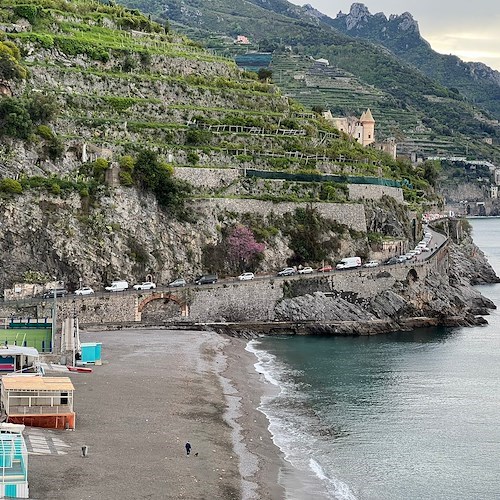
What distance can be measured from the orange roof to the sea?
9.73 metres

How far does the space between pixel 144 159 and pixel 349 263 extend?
18.7 meters

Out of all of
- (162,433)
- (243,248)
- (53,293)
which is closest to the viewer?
(162,433)

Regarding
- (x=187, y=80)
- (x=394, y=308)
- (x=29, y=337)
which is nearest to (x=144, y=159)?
(x=187, y=80)

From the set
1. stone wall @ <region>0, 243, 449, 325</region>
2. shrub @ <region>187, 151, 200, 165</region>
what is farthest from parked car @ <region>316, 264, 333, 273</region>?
shrub @ <region>187, 151, 200, 165</region>

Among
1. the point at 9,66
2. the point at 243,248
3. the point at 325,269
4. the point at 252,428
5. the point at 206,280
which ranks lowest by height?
the point at 252,428

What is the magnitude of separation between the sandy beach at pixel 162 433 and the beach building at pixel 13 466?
2.16ft

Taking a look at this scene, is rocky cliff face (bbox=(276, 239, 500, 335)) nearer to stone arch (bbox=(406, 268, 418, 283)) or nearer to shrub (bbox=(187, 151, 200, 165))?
stone arch (bbox=(406, 268, 418, 283))

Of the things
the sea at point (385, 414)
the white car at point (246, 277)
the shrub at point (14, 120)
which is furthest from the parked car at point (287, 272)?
the shrub at point (14, 120)

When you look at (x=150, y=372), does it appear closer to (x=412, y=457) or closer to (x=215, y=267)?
(x=412, y=457)

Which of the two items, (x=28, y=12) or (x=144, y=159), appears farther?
(x=28, y=12)

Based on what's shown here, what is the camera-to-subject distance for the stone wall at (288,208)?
90125mm

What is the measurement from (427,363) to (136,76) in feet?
132

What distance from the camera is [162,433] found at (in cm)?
4856

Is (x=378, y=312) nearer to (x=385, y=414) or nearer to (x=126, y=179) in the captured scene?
(x=126, y=179)
